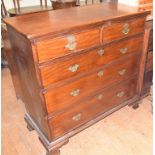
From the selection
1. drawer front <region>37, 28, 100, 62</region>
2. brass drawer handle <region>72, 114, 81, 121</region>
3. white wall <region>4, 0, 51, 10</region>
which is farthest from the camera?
white wall <region>4, 0, 51, 10</region>

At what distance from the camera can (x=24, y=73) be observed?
1.37 meters

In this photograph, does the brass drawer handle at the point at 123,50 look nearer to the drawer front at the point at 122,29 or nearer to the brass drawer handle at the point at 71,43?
the drawer front at the point at 122,29

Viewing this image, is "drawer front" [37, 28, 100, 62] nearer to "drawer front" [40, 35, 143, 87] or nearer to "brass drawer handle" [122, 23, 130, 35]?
"drawer front" [40, 35, 143, 87]

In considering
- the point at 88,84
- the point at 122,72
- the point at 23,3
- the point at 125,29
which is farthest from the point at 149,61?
the point at 23,3

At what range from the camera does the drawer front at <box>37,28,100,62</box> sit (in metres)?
1.12

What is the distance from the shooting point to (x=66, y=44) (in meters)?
1.20

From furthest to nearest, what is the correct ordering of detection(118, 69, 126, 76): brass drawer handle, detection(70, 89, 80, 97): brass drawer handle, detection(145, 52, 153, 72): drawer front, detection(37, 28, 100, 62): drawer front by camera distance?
detection(145, 52, 153, 72): drawer front
detection(118, 69, 126, 76): brass drawer handle
detection(70, 89, 80, 97): brass drawer handle
detection(37, 28, 100, 62): drawer front

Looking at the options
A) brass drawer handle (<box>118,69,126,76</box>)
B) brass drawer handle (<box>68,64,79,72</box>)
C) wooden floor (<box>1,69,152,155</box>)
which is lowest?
wooden floor (<box>1,69,152,155</box>)

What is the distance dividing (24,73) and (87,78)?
1.48ft

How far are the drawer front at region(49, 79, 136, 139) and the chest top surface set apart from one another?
60 centimetres

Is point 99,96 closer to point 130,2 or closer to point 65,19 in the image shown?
point 65,19

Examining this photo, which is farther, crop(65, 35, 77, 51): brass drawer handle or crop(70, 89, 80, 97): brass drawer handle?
crop(70, 89, 80, 97): brass drawer handle

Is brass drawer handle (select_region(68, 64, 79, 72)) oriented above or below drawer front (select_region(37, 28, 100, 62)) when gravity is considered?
below

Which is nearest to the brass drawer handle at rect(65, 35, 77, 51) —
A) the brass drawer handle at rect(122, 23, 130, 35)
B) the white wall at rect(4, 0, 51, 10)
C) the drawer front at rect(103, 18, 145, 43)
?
the drawer front at rect(103, 18, 145, 43)
